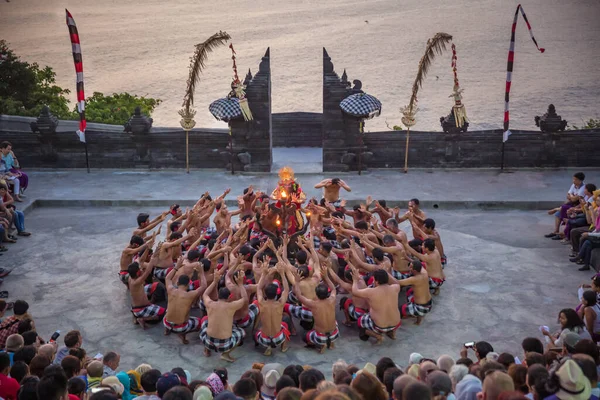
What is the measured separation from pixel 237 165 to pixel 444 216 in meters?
6.60

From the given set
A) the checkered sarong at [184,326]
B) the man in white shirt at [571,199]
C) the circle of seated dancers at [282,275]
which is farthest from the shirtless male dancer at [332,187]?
the checkered sarong at [184,326]

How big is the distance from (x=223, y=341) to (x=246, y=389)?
115 inches

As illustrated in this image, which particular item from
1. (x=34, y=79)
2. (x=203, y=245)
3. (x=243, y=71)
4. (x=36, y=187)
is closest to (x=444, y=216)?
(x=203, y=245)

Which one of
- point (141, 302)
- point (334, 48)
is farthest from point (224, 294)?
point (334, 48)

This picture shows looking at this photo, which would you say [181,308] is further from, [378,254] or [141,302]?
[378,254]

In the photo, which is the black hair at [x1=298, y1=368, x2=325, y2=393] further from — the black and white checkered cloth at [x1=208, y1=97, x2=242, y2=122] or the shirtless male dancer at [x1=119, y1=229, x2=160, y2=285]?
the black and white checkered cloth at [x1=208, y1=97, x2=242, y2=122]

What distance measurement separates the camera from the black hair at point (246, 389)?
643 centimetres

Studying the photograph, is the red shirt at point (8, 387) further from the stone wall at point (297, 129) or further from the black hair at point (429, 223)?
the stone wall at point (297, 129)

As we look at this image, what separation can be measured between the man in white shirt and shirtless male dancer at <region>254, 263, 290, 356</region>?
7.16 meters

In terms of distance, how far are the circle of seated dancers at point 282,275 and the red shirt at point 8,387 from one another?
9.72ft

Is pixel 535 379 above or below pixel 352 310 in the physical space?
above

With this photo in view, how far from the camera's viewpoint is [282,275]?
32.5 feet

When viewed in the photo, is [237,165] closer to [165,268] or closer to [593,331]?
[165,268]

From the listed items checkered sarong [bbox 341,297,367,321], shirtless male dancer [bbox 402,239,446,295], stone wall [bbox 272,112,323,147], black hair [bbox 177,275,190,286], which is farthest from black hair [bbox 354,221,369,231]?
stone wall [bbox 272,112,323,147]
